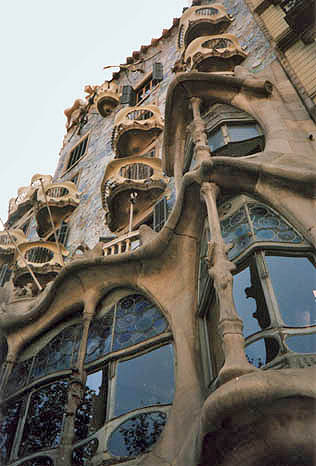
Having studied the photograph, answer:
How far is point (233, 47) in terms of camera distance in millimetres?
12656

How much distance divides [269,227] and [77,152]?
1815 centimetres

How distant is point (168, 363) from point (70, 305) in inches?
111

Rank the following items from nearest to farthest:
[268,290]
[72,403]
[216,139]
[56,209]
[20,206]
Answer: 1. [268,290]
2. [72,403]
3. [216,139]
4. [56,209]
5. [20,206]

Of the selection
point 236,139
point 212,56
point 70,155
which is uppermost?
point 70,155

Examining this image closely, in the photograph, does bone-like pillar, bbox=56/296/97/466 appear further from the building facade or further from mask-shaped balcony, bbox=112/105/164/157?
mask-shaped balcony, bbox=112/105/164/157

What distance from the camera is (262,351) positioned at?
5.40 m

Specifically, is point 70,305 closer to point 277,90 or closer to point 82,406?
point 82,406

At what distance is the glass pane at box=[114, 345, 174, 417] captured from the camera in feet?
22.7

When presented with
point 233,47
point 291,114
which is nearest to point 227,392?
point 291,114

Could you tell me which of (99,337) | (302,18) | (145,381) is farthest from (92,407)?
(302,18)

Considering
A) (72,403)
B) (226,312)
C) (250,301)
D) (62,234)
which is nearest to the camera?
(226,312)

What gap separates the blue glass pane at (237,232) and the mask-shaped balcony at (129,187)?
5.90 meters

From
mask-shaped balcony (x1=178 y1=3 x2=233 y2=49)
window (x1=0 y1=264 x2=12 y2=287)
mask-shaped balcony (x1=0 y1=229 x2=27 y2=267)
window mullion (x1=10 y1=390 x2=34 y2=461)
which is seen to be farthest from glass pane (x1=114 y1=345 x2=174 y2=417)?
window (x1=0 y1=264 x2=12 y2=287)

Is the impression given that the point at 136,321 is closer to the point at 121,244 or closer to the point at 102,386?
the point at 102,386
